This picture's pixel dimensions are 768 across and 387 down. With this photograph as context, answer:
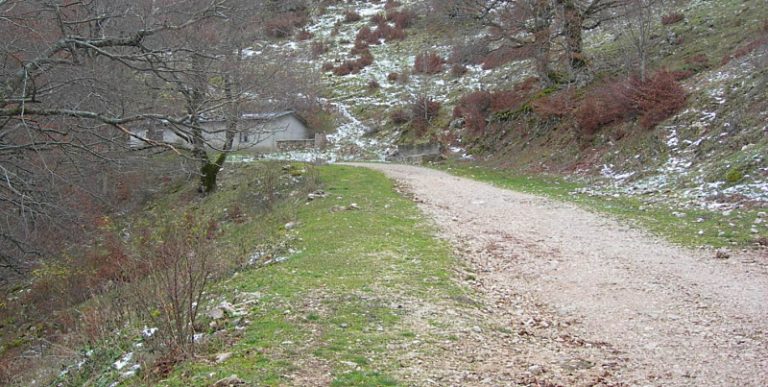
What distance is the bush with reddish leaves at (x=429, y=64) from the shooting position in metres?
36.4

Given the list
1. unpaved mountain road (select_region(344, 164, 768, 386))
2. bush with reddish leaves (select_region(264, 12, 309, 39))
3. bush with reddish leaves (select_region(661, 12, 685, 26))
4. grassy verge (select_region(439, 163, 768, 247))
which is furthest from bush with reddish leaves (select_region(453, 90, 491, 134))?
bush with reddish leaves (select_region(264, 12, 309, 39))

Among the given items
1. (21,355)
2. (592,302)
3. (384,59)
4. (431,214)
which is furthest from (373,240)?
Answer: (384,59)

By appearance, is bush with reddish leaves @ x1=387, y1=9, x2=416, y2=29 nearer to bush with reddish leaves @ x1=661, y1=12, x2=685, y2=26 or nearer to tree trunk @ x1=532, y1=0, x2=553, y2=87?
tree trunk @ x1=532, y1=0, x2=553, y2=87

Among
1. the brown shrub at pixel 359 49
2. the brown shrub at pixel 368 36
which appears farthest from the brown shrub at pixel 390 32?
the brown shrub at pixel 359 49

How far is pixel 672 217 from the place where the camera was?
10.8 m

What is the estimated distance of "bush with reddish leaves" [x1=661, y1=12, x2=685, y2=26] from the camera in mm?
24734

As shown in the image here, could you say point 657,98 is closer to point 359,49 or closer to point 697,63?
point 697,63

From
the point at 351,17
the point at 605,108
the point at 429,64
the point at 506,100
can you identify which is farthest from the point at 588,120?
the point at 351,17

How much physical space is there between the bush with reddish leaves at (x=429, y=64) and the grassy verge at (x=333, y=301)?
1027 inches

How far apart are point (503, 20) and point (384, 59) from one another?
16988mm

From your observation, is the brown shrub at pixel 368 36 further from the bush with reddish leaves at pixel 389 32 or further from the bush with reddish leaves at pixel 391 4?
the bush with reddish leaves at pixel 391 4

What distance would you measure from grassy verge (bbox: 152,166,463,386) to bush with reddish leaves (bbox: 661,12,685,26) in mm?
19330

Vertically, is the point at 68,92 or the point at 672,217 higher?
the point at 68,92

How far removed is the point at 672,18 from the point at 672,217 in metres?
17.8
